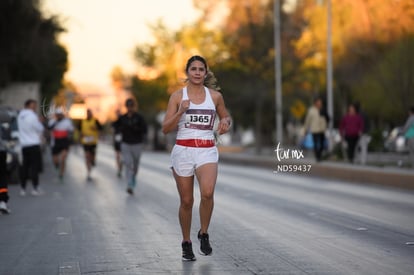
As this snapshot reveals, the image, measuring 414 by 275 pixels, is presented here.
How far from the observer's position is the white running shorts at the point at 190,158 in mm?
8953

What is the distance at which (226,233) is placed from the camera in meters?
11.4

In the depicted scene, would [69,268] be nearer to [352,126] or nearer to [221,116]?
[221,116]

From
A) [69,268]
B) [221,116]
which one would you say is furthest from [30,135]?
[69,268]

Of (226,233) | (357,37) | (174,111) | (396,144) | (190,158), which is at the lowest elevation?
(396,144)

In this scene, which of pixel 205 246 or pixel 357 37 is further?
pixel 357 37

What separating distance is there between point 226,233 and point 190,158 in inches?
103

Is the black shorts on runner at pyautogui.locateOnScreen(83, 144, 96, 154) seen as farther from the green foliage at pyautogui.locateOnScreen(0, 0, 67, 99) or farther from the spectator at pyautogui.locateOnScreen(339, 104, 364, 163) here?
the green foliage at pyautogui.locateOnScreen(0, 0, 67, 99)

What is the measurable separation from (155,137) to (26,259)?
60194 millimetres

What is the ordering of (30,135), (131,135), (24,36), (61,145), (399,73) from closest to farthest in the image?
(30,135) < (131,135) < (61,145) < (24,36) < (399,73)

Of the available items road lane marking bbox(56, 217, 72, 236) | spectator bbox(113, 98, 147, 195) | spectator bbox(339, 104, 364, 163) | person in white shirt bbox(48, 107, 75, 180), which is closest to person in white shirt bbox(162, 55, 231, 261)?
road lane marking bbox(56, 217, 72, 236)

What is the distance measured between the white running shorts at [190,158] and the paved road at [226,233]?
0.87 meters

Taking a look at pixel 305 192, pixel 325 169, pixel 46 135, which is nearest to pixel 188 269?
pixel 305 192

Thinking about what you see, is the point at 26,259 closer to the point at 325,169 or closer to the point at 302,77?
the point at 325,169

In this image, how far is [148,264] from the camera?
28.8 ft
